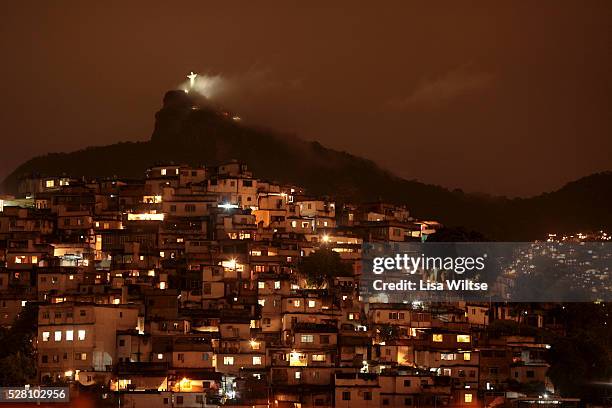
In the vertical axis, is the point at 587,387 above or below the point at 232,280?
below

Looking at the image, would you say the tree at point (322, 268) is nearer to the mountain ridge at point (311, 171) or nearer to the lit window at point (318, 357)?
the lit window at point (318, 357)

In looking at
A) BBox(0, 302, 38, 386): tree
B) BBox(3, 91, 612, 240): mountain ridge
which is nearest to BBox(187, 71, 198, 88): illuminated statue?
BBox(3, 91, 612, 240): mountain ridge

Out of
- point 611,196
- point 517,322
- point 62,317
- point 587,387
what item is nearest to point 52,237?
point 62,317

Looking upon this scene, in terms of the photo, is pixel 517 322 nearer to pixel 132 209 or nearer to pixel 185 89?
pixel 132 209

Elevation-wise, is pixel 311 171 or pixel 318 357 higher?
pixel 311 171

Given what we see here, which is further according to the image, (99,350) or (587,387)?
(587,387)

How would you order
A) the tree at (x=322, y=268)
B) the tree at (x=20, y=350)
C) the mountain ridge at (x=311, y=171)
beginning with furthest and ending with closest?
1. the mountain ridge at (x=311, y=171)
2. the tree at (x=322, y=268)
3. the tree at (x=20, y=350)

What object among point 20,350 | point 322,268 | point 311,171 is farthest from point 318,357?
point 311,171

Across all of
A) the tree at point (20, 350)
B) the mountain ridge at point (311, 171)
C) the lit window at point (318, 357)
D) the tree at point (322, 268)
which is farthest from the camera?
the mountain ridge at point (311, 171)

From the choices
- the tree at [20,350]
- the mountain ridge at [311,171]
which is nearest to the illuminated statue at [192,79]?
the mountain ridge at [311,171]

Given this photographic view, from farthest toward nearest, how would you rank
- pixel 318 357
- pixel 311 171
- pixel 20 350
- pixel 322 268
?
pixel 311 171
pixel 322 268
pixel 318 357
pixel 20 350

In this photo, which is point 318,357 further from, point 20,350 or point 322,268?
point 322,268
